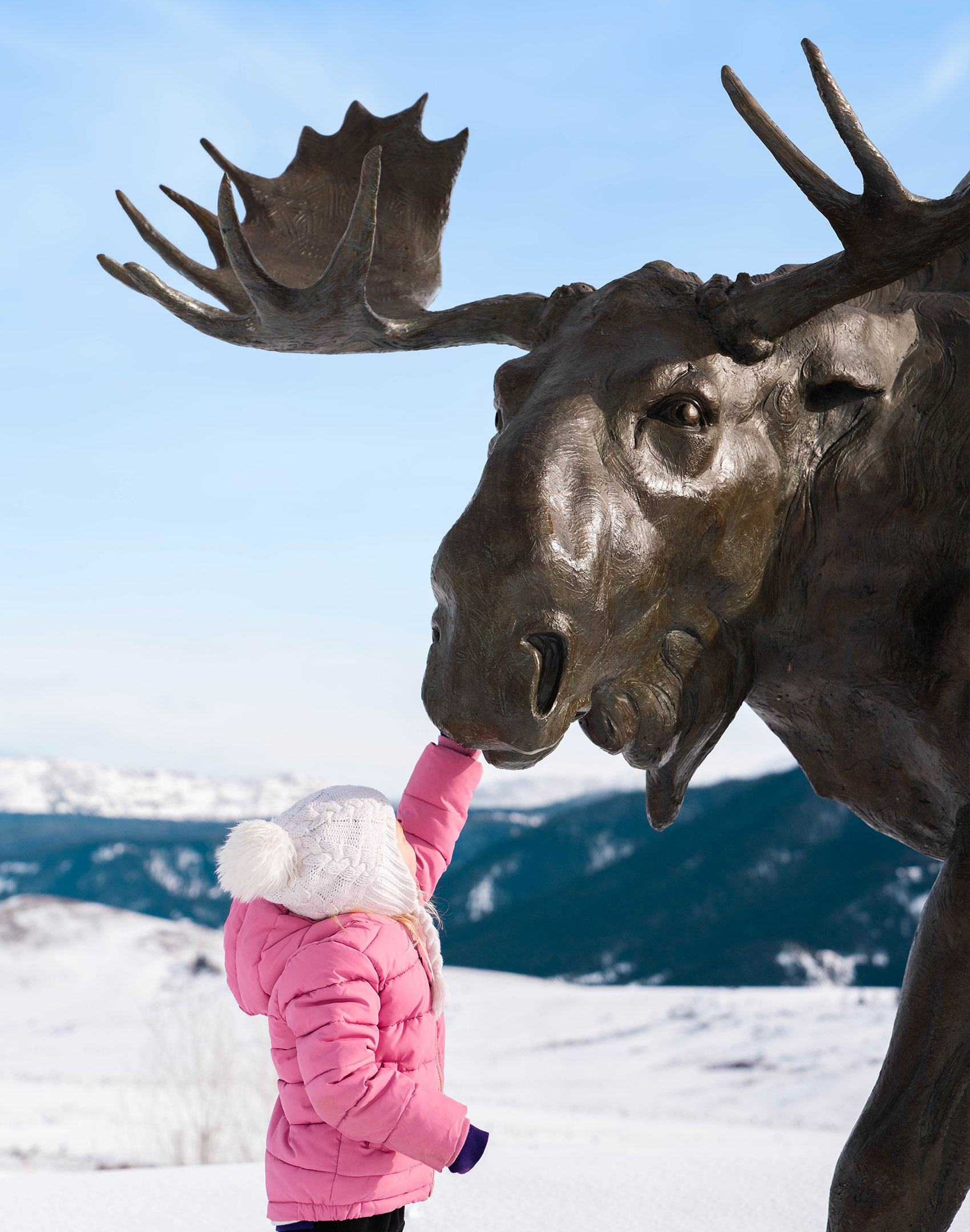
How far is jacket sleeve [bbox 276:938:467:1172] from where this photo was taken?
162cm

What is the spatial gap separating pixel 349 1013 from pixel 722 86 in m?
1.36

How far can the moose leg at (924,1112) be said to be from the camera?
1.60 m

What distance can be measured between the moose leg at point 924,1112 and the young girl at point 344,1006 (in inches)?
20.6

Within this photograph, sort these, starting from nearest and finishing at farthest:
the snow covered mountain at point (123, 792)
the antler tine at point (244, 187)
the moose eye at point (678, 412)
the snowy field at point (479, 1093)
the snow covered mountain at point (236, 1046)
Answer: the moose eye at point (678, 412) < the antler tine at point (244, 187) < the snowy field at point (479, 1093) < the snow covered mountain at point (236, 1046) < the snow covered mountain at point (123, 792)

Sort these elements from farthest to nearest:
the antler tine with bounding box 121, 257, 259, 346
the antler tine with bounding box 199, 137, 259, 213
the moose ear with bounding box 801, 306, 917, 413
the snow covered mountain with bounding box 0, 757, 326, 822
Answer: the snow covered mountain with bounding box 0, 757, 326, 822, the antler tine with bounding box 199, 137, 259, 213, the antler tine with bounding box 121, 257, 259, 346, the moose ear with bounding box 801, 306, 917, 413

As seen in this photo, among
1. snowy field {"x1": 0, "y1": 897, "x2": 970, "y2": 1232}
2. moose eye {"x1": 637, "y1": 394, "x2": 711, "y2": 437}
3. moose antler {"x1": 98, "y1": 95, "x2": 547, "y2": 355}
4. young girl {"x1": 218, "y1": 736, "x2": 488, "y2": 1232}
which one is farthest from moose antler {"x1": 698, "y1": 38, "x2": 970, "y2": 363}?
snowy field {"x1": 0, "y1": 897, "x2": 970, "y2": 1232}

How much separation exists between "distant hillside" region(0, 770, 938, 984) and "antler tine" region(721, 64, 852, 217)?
532 centimetres

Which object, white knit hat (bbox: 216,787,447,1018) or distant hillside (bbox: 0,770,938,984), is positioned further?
distant hillside (bbox: 0,770,938,984)

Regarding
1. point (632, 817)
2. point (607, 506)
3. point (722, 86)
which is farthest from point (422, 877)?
point (632, 817)

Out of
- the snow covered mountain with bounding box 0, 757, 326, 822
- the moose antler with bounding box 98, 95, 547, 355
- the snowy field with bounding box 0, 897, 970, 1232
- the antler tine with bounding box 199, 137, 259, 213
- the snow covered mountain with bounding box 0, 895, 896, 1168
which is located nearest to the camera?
the moose antler with bounding box 98, 95, 547, 355

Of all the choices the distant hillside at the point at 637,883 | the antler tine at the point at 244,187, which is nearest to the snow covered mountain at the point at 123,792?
the distant hillside at the point at 637,883

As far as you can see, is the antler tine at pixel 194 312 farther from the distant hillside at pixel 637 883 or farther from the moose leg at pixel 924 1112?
the distant hillside at pixel 637 883

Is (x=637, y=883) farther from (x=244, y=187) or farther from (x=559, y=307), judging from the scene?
(x=559, y=307)

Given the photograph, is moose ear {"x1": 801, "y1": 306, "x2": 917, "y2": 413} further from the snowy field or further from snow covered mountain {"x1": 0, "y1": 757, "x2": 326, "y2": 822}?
snow covered mountain {"x1": 0, "y1": 757, "x2": 326, "y2": 822}
